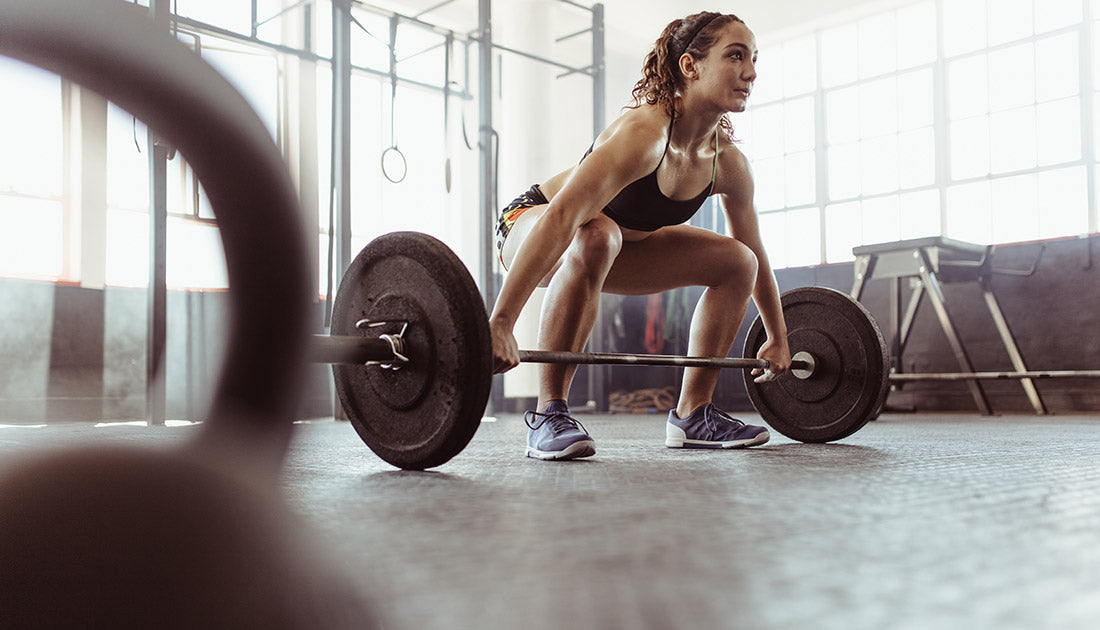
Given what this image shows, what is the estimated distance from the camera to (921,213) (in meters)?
5.95

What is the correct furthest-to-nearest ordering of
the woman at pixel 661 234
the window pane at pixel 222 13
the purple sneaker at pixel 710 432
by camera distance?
the window pane at pixel 222 13, the purple sneaker at pixel 710 432, the woman at pixel 661 234

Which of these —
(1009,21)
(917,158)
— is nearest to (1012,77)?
(1009,21)

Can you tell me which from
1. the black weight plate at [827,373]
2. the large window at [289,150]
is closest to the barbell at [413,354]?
the black weight plate at [827,373]

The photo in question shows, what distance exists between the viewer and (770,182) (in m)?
6.87

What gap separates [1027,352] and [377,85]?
4.26 metres

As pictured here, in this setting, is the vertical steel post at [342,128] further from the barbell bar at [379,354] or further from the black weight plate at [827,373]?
the barbell bar at [379,354]

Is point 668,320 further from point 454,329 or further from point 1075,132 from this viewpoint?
point 454,329

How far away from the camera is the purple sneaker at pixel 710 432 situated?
5.72 feet

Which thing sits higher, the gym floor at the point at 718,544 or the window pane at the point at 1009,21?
the window pane at the point at 1009,21

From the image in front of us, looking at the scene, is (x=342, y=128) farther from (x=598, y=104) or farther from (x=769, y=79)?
(x=769, y=79)

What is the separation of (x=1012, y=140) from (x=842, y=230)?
4.14ft

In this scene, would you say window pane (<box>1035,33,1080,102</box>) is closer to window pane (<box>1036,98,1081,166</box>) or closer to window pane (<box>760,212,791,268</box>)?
window pane (<box>1036,98,1081,166</box>)

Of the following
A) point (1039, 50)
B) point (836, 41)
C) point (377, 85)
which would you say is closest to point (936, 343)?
point (1039, 50)

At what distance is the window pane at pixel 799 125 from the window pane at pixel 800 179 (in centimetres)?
7
